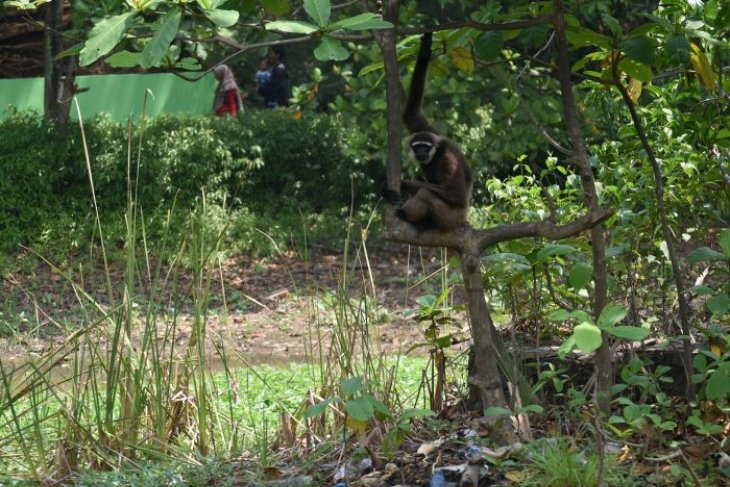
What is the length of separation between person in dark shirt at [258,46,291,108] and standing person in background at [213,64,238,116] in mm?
1021

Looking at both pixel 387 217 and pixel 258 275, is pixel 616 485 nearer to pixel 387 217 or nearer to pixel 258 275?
pixel 387 217

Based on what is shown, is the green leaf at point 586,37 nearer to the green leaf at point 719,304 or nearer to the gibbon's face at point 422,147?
the green leaf at point 719,304

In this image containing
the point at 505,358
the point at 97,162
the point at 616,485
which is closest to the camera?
the point at 616,485

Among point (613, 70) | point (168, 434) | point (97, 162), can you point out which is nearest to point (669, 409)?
point (613, 70)

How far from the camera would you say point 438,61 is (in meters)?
5.29

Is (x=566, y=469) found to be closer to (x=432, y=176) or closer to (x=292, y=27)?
(x=292, y=27)

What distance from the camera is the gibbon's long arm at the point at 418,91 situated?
4.94 metres

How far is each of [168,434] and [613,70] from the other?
9.48 feet

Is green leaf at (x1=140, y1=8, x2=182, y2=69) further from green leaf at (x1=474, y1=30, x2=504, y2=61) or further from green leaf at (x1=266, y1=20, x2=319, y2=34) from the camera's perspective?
green leaf at (x1=474, y1=30, x2=504, y2=61)

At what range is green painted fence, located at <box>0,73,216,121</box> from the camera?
16125 millimetres

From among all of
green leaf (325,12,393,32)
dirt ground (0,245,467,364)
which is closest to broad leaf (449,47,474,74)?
green leaf (325,12,393,32)

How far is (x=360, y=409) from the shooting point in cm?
392

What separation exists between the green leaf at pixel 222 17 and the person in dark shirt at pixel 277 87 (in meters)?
14.1

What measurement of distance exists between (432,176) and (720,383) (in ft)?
10.7
